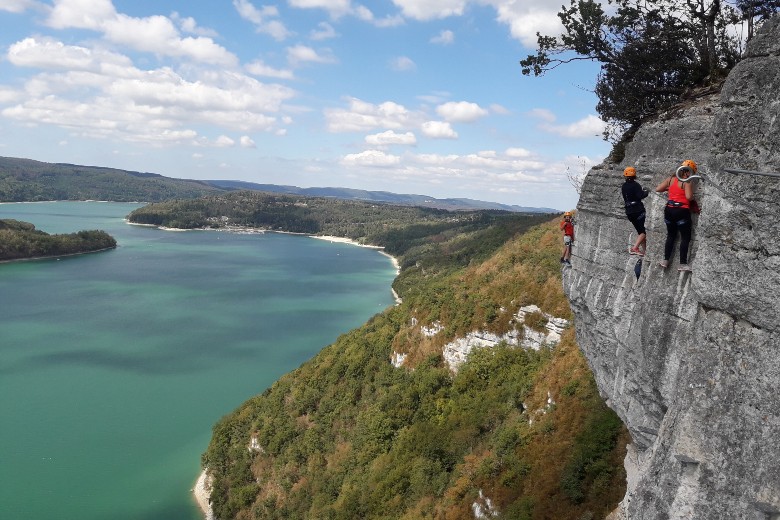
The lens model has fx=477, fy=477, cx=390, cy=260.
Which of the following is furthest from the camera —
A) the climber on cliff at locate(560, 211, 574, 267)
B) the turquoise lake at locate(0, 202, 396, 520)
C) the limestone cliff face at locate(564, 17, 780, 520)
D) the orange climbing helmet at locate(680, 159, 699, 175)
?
the turquoise lake at locate(0, 202, 396, 520)

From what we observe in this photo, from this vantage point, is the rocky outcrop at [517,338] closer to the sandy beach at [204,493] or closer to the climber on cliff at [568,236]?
the climber on cliff at [568,236]

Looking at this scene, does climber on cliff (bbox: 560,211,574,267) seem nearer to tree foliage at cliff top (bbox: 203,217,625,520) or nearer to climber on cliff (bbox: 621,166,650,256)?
climber on cliff (bbox: 621,166,650,256)

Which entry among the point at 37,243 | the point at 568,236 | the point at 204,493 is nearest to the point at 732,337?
the point at 568,236

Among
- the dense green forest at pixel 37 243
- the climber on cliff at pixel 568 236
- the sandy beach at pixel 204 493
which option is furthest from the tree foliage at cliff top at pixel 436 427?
the dense green forest at pixel 37 243

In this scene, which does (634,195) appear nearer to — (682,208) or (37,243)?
(682,208)

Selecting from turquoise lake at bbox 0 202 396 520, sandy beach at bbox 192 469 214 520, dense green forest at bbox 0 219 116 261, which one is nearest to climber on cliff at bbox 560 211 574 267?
sandy beach at bbox 192 469 214 520

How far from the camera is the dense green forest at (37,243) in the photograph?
4237 inches

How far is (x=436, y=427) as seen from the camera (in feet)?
78.1

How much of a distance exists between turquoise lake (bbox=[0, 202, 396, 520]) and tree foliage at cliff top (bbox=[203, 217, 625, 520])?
19.1ft

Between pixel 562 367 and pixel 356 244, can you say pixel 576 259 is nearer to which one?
pixel 562 367

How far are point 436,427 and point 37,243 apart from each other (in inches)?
4807

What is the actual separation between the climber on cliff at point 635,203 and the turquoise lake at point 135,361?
3013cm

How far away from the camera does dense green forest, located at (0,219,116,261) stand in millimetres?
107625

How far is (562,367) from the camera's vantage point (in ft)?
61.8
